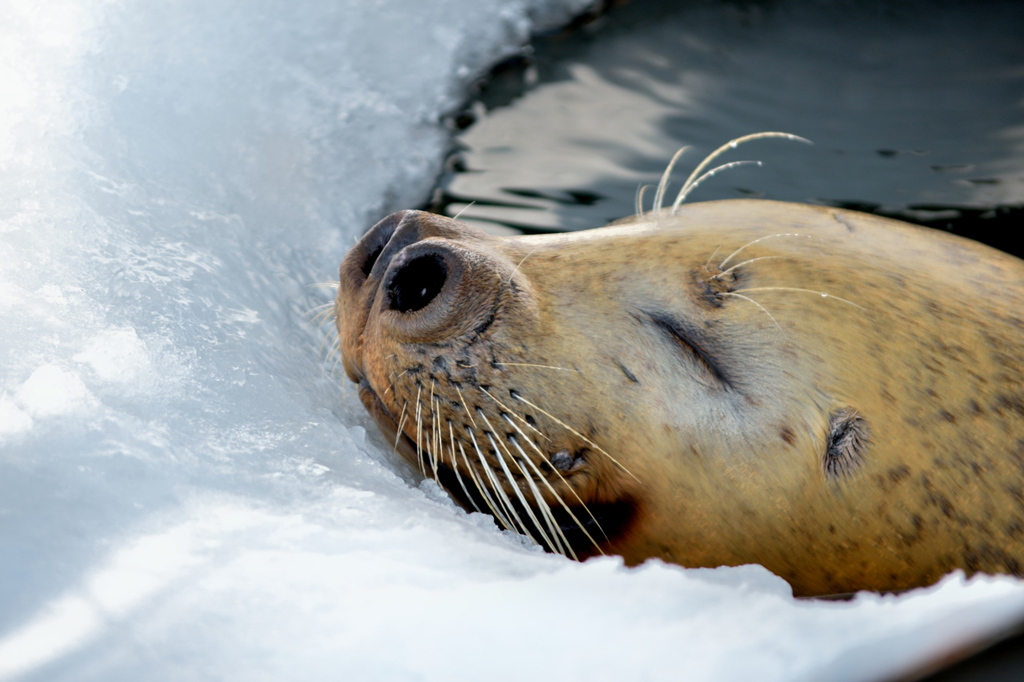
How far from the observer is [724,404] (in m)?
1.74

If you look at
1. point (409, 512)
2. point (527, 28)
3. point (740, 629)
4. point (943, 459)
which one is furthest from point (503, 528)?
point (527, 28)

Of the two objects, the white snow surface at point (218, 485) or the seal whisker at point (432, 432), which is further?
the seal whisker at point (432, 432)

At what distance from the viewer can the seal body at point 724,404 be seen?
5.50 feet

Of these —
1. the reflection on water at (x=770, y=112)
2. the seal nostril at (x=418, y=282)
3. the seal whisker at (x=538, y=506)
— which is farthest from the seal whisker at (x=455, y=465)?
the reflection on water at (x=770, y=112)

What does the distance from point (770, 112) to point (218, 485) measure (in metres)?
3.02

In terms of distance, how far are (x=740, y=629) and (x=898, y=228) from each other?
50.9 inches

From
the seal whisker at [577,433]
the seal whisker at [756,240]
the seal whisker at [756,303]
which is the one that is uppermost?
the seal whisker at [756,240]

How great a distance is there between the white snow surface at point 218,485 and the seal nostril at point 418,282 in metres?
0.36

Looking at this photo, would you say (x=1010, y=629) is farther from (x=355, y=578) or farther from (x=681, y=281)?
(x=681, y=281)

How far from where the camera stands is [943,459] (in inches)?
65.9

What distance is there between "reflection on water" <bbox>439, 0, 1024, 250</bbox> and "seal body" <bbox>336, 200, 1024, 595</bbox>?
5.20 ft

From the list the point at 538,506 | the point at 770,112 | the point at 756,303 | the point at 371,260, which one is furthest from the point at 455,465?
the point at 770,112

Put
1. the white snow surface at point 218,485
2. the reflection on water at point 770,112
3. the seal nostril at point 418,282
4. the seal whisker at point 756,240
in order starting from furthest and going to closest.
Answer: the reflection on water at point 770,112
the seal whisker at point 756,240
the seal nostril at point 418,282
the white snow surface at point 218,485

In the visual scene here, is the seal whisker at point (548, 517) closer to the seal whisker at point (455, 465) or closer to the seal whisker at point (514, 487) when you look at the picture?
the seal whisker at point (514, 487)
